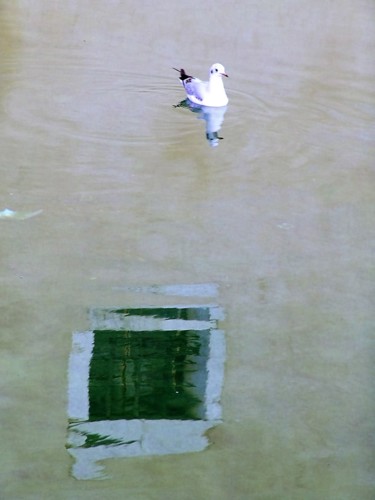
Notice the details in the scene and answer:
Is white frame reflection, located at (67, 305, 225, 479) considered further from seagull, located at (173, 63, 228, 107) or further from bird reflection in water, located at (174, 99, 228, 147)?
seagull, located at (173, 63, 228, 107)

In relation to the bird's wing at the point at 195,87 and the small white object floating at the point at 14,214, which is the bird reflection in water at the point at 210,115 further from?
the small white object floating at the point at 14,214

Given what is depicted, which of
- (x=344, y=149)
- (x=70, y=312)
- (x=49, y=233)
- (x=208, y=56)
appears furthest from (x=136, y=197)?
(x=208, y=56)

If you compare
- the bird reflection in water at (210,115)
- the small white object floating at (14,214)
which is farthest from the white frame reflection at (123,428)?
the bird reflection in water at (210,115)

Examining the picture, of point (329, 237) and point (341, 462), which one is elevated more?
point (329, 237)

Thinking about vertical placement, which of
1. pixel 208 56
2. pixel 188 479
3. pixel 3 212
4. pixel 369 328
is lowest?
pixel 188 479

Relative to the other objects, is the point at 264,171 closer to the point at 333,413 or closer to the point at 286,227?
the point at 286,227

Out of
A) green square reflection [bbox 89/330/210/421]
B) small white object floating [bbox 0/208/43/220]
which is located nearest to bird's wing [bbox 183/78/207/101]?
small white object floating [bbox 0/208/43/220]

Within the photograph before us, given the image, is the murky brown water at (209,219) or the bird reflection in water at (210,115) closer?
the murky brown water at (209,219)
